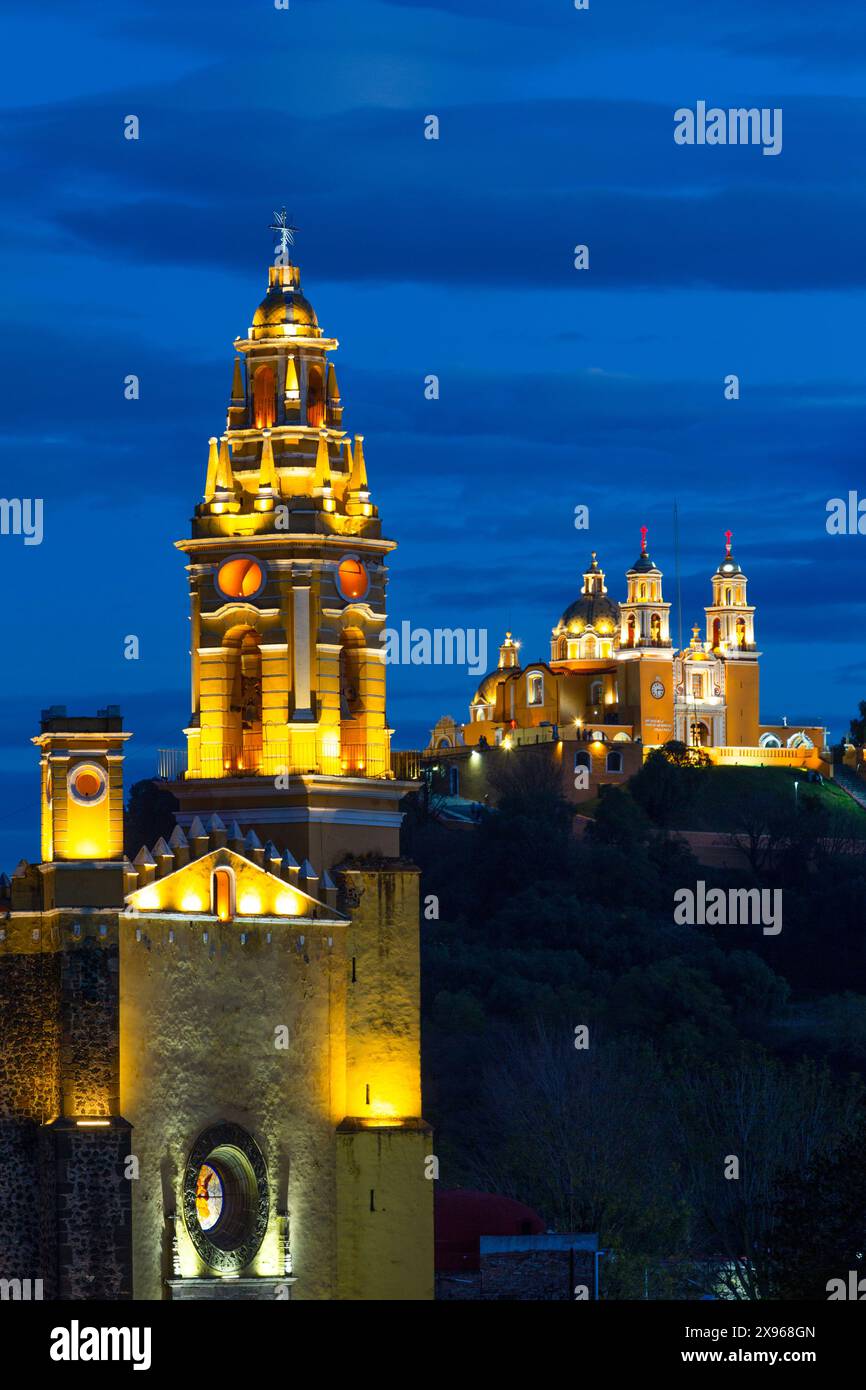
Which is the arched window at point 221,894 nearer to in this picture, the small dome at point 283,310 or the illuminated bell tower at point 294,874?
the illuminated bell tower at point 294,874

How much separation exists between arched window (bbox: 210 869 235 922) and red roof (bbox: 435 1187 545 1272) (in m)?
8.67

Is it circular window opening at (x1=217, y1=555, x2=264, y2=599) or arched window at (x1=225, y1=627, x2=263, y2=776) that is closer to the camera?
circular window opening at (x1=217, y1=555, x2=264, y2=599)

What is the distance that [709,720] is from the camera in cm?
16300

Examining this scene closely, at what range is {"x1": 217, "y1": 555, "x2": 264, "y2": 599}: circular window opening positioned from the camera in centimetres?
5859

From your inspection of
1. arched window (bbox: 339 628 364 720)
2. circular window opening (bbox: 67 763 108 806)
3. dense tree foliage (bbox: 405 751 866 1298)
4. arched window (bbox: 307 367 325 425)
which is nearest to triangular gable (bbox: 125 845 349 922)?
circular window opening (bbox: 67 763 108 806)

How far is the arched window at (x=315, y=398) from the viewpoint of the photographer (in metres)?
59.6

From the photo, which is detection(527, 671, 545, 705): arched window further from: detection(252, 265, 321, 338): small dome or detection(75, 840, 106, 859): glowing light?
detection(75, 840, 106, 859): glowing light

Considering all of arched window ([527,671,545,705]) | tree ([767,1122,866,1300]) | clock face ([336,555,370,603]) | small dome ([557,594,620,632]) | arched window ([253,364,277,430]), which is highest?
small dome ([557,594,620,632])

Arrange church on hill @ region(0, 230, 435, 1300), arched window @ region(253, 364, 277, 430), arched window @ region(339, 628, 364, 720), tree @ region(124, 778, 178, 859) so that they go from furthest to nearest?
tree @ region(124, 778, 178, 859) < arched window @ region(253, 364, 277, 430) < arched window @ region(339, 628, 364, 720) < church on hill @ region(0, 230, 435, 1300)

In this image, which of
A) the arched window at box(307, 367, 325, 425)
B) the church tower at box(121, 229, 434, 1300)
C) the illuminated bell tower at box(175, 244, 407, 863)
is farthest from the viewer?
the arched window at box(307, 367, 325, 425)

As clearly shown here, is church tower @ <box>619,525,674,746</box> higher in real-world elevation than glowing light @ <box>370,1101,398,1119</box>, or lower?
higher

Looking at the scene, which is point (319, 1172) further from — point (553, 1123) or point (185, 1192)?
point (553, 1123)
